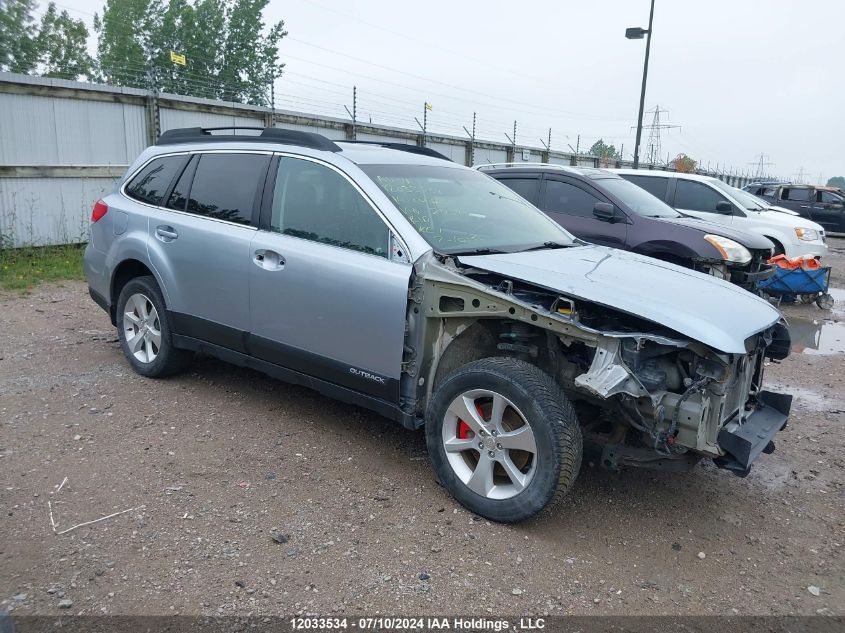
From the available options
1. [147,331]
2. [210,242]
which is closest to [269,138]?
[210,242]

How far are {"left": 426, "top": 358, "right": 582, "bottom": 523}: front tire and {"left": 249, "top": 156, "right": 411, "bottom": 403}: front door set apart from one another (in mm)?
408

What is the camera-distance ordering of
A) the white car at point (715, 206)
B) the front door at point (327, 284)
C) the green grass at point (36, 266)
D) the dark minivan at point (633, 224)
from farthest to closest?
the white car at point (715, 206) → the green grass at point (36, 266) → the dark minivan at point (633, 224) → the front door at point (327, 284)

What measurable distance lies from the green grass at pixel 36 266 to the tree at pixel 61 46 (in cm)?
243

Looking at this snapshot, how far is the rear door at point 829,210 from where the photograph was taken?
21.2 meters

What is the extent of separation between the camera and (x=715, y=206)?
10875mm

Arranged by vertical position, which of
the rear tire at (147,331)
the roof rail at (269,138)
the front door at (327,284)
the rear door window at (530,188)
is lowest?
the rear tire at (147,331)

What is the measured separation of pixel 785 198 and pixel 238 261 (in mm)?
21518

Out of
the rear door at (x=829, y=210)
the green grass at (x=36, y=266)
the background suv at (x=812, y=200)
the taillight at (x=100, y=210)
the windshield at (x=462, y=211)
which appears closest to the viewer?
the windshield at (x=462, y=211)

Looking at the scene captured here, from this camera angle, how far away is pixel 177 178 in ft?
16.1

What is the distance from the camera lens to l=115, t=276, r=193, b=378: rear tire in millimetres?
4891

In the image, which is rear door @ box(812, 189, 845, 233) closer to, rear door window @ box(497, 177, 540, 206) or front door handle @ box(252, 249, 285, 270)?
rear door window @ box(497, 177, 540, 206)

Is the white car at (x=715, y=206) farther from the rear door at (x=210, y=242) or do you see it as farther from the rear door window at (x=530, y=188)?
the rear door at (x=210, y=242)

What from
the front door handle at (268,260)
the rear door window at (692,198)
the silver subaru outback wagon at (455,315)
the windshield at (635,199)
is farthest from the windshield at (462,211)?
the rear door window at (692,198)

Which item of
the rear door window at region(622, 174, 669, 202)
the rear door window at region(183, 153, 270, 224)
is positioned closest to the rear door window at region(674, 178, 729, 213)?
the rear door window at region(622, 174, 669, 202)
